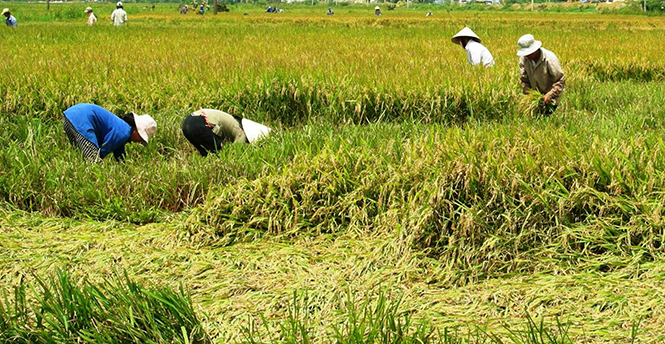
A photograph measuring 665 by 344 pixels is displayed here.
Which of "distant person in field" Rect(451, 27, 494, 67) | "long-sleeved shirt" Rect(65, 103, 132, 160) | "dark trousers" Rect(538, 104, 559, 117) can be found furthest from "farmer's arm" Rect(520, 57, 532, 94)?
"long-sleeved shirt" Rect(65, 103, 132, 160)

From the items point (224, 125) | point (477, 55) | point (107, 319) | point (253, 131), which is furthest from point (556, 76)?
point (107, 319)

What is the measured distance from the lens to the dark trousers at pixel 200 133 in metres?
4.55

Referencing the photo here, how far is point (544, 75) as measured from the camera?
5875 millimetres

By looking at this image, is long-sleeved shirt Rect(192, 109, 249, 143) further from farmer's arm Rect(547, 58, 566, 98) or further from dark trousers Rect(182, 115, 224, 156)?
farmer's arm Rect(547, 58, 566, 98)

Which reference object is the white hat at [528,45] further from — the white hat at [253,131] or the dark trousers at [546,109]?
the white hat at [253,131]

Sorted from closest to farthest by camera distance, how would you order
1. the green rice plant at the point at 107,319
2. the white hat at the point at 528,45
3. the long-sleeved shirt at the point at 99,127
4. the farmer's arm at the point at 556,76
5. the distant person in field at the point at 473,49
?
the green rice plant at the point at 107,319 → the long-sleeved shirt at the point at 99,127 → the white hat at the point at 528,45 → the farmer's arm at the point at 556,76 → the distant person in field at the point at 473,49

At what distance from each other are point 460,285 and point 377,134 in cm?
197

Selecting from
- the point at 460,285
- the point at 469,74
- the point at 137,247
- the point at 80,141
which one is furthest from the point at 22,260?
the point at 469,74

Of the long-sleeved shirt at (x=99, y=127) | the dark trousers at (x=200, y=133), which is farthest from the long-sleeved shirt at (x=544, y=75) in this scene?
the long-sleeved shirt at (x=99, y=127)

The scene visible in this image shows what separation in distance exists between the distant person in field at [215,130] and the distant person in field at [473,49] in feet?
10.4

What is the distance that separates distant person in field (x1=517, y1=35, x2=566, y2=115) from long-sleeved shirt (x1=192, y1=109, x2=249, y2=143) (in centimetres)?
252

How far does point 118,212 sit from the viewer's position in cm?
395

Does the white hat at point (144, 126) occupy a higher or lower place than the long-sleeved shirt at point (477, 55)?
lower

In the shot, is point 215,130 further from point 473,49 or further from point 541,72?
point 473,49
